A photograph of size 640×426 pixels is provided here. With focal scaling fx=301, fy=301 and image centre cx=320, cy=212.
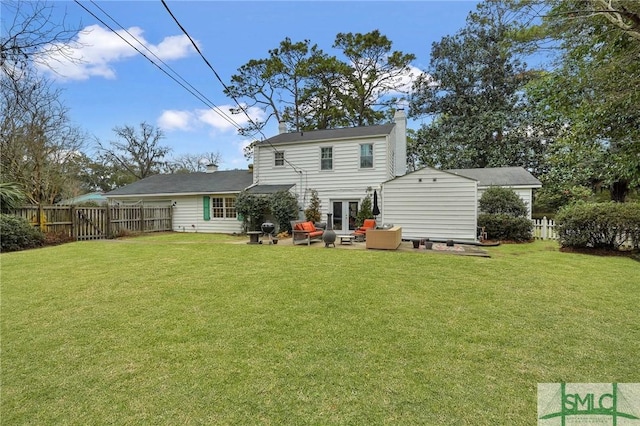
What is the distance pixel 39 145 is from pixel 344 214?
15235mm

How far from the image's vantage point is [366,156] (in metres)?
14.4

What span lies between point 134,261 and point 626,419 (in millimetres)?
9124

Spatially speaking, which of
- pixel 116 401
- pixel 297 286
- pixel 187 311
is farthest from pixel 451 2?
pixel 116 401

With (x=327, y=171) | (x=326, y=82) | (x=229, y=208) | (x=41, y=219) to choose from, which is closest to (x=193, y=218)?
(x=229, y=208)

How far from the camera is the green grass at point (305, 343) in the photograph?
239cm

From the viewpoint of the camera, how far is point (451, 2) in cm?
841

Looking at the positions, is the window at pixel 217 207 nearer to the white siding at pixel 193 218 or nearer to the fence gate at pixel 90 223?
the white siding at pixel 193 218

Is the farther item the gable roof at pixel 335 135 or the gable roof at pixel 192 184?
the gable roof at pixel 192 184

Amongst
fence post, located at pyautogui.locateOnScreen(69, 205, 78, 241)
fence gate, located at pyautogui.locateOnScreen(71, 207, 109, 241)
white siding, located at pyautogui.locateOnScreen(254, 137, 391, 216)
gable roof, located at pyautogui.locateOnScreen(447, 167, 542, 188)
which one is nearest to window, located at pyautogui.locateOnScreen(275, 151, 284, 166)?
white siding, located at pyautogui.locateOnScreen(254, 137, 391, 216)

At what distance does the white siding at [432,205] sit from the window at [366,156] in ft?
6.30

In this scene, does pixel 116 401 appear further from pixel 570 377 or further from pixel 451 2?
pixel 451 2

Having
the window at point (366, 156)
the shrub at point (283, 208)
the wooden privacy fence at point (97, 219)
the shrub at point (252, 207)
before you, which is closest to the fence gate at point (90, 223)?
the wooden privacy fence at point (97, 219)
